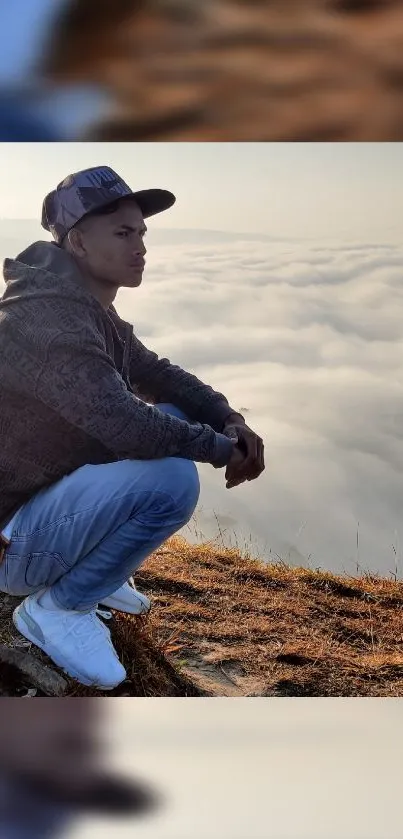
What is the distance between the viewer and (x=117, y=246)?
2535 mm

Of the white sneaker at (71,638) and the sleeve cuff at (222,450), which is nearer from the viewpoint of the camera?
the sleeve cuff at (222,450)

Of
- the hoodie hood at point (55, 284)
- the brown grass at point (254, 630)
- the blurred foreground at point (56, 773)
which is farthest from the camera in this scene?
the brown grass at point (254, 630)

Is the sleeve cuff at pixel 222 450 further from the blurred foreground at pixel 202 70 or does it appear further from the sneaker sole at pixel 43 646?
the blurred foreground at pixel 202 70

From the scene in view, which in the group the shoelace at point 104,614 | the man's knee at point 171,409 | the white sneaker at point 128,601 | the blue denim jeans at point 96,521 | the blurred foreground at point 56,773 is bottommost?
the blurred foreground at point 56,773

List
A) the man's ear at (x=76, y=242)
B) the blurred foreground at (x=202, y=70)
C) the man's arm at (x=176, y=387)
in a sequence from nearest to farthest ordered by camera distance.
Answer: the blurred foreground at (x=202, y=70)
the man's ear at (x=76, y=242)
the man's arm at (x=176, y=387)

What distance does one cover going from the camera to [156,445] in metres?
2.30

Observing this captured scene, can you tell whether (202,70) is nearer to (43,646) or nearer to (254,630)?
(43,646)

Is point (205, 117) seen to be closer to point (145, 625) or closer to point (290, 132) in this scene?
point (290, 132)

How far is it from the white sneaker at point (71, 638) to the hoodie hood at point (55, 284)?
0.60 metres

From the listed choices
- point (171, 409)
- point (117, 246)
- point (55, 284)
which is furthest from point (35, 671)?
point (117, 246)

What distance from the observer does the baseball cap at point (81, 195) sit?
247 centimetres

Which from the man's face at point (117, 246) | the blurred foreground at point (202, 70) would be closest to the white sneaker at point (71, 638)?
the man's face at point (117, 246)

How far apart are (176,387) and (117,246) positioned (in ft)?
1.24

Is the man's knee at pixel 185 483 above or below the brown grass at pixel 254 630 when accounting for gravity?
above
